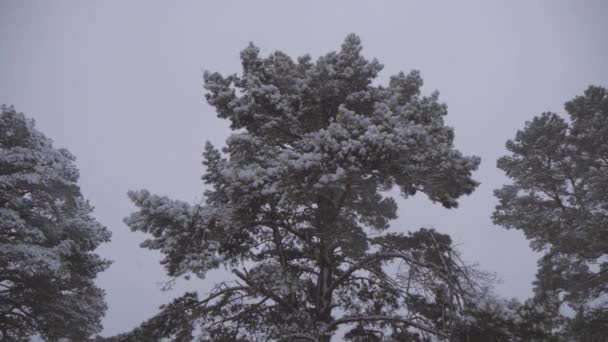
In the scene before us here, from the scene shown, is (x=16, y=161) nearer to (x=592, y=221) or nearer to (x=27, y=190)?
(x=27, y=190)

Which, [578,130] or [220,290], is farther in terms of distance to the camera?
[578,130]

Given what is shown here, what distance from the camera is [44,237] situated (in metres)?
10.6

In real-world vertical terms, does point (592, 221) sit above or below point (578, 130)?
below

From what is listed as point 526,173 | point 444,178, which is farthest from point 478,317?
point 526,173

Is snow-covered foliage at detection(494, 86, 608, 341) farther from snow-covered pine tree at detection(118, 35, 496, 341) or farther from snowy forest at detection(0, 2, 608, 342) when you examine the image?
snow-covered pine tree at detection(118, 35, 496, 341)

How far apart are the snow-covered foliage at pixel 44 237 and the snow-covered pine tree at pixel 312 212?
266 inches

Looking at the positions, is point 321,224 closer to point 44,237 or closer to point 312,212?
point 312,212

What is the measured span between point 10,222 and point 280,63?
980 cm

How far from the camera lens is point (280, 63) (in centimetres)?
842

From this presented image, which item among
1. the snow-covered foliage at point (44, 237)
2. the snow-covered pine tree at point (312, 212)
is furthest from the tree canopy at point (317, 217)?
the snow-covered foliage at point (44, 237)

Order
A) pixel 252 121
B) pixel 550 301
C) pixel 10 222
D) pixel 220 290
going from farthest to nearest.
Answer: pixel 10 222 → pixel 252 121 → pixel 220 290 → pixel 550 301

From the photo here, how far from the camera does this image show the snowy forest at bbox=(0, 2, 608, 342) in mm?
5570

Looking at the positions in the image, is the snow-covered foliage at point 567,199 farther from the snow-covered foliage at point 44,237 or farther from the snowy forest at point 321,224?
the snow-covered foliage at point 44,237

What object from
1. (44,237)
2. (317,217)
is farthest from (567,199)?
(44,237)
